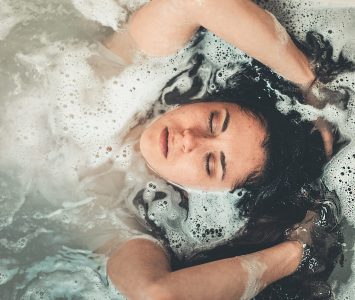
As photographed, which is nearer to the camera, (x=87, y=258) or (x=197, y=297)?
(x=197, y=297)

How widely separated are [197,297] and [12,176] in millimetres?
688

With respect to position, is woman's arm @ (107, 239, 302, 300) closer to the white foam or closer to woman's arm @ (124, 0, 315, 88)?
the white foam

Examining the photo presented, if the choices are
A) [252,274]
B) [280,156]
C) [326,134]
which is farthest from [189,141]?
[326,134]

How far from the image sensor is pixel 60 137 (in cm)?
155

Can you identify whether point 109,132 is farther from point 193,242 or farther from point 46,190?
point 193,242

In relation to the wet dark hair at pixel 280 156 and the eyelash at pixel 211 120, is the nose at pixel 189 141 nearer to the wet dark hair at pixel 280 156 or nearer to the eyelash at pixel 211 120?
the eyelash at pixel 211 120

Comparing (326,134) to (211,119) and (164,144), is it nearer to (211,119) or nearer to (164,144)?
(211,119)

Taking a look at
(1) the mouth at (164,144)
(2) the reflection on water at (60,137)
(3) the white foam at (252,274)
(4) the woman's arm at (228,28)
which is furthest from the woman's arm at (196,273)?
(4) the woman's arm at (228,28)

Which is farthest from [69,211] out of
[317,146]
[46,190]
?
[317,146]

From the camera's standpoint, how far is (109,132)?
5.18ft

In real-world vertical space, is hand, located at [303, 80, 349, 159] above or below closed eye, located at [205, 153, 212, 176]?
above

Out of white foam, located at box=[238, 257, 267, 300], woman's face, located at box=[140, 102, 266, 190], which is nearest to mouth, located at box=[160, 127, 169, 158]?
woman's face, located at box=[140, 102, 266, 190]

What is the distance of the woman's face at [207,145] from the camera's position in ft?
4.19

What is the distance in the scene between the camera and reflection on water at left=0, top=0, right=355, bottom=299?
1538 millimetres
